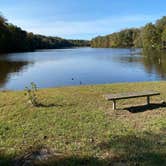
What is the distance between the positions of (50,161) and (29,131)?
162 cm

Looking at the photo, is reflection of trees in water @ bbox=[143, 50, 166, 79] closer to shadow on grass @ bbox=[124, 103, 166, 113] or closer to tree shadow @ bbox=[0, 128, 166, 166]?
shadow on grass @ bbox=[124, 103, 166, 113]

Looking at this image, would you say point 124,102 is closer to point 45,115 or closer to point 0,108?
point 45,115

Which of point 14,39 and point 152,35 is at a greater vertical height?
point 14,39

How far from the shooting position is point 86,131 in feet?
18.1

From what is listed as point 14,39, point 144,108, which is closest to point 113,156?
point 144,108

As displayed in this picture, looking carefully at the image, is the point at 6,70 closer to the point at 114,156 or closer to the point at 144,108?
the point at 144,108

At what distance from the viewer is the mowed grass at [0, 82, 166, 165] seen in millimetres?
4270

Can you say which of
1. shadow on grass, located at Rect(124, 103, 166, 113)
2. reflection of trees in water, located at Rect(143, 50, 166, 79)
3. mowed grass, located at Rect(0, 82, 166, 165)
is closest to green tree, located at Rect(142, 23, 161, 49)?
reflection of trees in water, located at Rect(143, 50, 166, 79)

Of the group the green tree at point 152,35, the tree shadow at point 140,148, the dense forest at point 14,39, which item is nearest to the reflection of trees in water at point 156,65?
the tree shadow at point 140,148

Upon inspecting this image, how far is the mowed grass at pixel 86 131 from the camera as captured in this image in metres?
4.27

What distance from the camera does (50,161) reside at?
414 cm

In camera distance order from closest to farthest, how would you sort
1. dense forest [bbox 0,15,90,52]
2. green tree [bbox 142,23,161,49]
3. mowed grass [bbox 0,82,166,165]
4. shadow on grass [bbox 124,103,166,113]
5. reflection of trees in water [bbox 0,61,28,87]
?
mowed grass [bbox 0,82,166,165] < shadow on grass [bbox 124,103,166,113] < reflection of trees in water [bbox 0,61,28,87] < dense forest [bbox 0,15,90,52] < green tree [bbox 142,23,161,49]

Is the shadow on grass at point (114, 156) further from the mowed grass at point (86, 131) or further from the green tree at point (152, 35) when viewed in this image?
the green tree at point (152, 35)

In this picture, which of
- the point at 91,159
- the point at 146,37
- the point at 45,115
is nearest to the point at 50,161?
the point at 91,159
